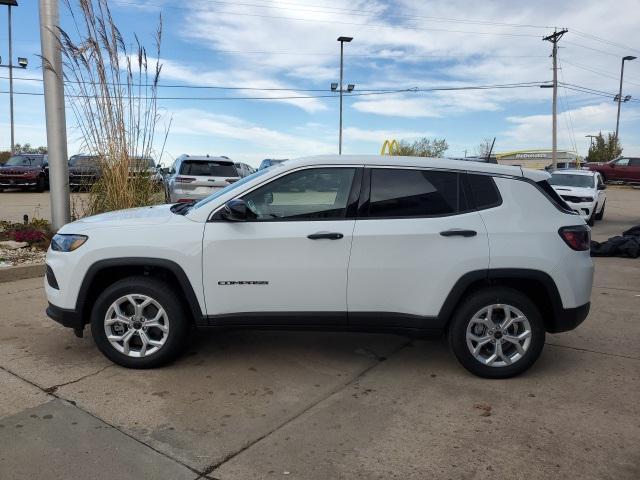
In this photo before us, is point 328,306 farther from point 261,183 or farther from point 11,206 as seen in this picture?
point 11,206

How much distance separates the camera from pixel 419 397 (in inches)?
147

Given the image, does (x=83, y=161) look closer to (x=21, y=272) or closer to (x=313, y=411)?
(x=21, y=272)

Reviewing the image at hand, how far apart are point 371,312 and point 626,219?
16242mm

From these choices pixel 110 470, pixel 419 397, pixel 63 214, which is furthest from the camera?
pixel 63 214

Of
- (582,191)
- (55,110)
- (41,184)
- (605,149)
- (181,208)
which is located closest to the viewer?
(181,208)

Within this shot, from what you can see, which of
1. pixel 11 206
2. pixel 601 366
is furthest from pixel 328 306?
pixel 11 206

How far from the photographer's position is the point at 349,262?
12.6ft

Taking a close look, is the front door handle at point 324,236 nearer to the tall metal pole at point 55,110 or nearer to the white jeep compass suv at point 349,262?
the white jeep compass suv at point 349,262

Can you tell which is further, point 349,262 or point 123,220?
point 123,220

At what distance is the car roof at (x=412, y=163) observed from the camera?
4.03 meters

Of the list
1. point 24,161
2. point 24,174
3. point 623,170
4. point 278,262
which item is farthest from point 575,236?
point 623,170

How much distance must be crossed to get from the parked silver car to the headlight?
7.04 metres

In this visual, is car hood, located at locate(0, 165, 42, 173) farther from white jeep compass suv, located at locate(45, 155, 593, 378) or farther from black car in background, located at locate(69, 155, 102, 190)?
white jeep compass suv, located at locate(45, 155, 593, 378)

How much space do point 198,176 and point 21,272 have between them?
496 cm
